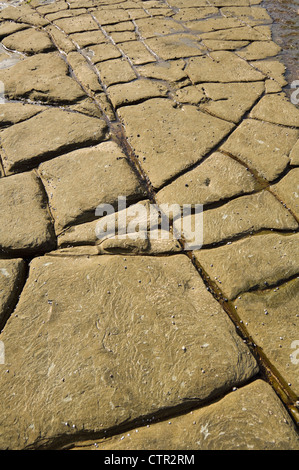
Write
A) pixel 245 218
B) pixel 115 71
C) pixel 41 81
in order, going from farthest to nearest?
pixel 115 71 < pixel 41 81 < pixel 245 218

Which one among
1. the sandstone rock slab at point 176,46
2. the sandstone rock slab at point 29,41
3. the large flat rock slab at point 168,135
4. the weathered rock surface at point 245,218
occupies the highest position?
the sandstone rock slab at point 29,41

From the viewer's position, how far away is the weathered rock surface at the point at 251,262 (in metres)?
1.60

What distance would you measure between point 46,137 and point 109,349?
1.66 meters

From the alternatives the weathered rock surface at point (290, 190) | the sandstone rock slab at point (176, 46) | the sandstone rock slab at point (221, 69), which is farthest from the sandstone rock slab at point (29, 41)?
the weathered rock surface at point (290, 190)

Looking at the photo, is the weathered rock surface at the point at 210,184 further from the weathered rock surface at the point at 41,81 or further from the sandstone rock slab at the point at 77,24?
the sandstone rock slab at the point at 77,24

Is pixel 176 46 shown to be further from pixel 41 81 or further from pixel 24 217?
pixel 24 217

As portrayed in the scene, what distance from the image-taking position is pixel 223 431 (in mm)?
1176

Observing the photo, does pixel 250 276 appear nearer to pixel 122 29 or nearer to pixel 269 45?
pixel 269 45

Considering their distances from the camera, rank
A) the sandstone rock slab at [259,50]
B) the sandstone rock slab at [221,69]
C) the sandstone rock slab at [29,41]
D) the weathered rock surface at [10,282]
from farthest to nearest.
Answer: the sandstone rock slab at [29,41] → the sandstone rock slab at [259,50] → the sandstone rock slab at [221,69] → the weathered rock surface at [10,282]

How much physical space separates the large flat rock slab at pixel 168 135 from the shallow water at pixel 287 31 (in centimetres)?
89

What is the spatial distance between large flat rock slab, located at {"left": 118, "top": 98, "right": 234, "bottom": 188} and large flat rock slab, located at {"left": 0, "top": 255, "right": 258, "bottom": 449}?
0.75 metres

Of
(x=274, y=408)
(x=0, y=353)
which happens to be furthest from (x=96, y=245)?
(x=274, y=408)

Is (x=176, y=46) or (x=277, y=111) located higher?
(x=176, y=46)

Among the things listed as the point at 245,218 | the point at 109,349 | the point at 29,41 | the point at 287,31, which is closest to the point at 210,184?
the point at 245,218
